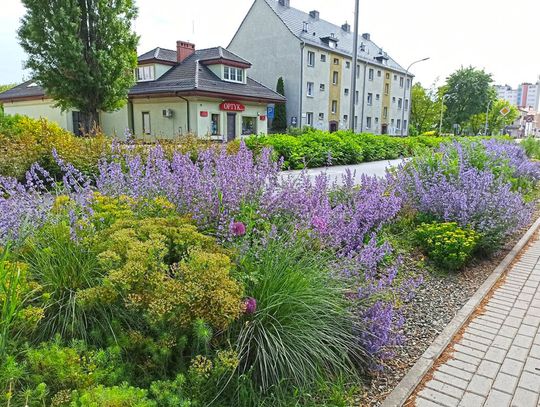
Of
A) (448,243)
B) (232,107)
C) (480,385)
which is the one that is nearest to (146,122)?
(232,107)

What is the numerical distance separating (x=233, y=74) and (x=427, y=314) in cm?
2812

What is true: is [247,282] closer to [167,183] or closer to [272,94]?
[167,183]

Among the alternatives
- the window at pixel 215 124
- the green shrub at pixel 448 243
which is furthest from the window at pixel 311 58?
the green shrub at pixel 448 243

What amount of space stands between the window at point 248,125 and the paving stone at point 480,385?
1074 inches

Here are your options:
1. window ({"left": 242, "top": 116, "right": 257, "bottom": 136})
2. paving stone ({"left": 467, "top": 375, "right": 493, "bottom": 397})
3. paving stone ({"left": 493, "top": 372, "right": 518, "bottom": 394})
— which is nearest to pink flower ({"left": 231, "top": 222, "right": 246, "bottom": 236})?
paving stone ({"left": 467, "top": 375, "right": 493, "bottom": 397})

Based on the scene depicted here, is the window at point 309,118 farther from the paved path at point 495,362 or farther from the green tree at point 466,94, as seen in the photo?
the green tree at point 466,94

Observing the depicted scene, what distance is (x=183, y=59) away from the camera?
30.7 m

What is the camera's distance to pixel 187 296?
2.15 m

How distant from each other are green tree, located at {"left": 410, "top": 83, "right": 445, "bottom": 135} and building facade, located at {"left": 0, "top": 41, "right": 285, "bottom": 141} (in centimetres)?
3875

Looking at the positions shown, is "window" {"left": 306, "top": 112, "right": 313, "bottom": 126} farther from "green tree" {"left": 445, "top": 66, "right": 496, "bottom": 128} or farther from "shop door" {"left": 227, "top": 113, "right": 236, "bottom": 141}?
"green tree" {"left": 445, "top": 66, "right": 496, "bottom": 128}

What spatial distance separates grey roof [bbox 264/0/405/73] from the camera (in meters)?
37.3

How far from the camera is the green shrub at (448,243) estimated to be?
498cm

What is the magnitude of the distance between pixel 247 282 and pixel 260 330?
1.17 feet

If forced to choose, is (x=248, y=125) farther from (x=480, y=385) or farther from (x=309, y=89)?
(x=480, y=385)
